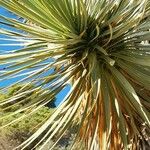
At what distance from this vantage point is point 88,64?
175 inches

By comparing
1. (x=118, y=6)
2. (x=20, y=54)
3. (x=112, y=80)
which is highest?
(x=118, y=6)

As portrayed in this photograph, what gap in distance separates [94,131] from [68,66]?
58 centimetres

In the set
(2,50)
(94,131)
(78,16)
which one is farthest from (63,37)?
(94,131)

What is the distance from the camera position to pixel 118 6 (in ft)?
14.4

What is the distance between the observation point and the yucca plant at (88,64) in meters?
4.28

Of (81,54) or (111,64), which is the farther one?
(81,54)

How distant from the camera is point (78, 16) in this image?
4.50 metres

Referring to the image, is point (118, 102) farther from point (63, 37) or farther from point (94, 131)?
point (63, 37)

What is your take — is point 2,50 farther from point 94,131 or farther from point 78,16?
point 94,131

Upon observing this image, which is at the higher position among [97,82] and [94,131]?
[97,82]

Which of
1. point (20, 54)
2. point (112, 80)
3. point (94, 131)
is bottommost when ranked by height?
point (94, 131)

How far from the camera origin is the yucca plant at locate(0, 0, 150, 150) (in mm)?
4281

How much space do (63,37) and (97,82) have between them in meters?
0.53

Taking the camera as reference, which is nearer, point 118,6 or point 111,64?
point 111,64
